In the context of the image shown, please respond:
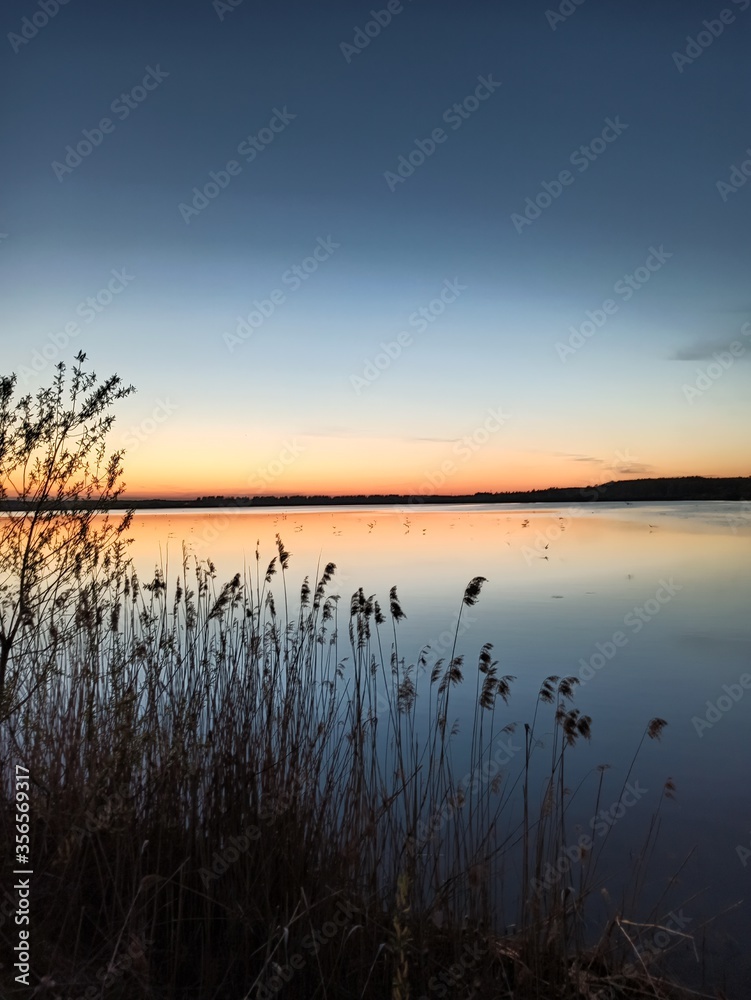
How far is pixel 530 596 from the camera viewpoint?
607 inches

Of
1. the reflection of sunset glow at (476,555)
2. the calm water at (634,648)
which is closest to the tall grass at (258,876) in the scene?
the calm water at (634,648)

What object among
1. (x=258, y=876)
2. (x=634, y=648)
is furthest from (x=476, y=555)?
(x=258, y=876)

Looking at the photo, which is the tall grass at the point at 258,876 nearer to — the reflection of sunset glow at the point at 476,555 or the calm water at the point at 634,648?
the calm water at the point at 634,648

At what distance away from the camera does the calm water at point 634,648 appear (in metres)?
4.94

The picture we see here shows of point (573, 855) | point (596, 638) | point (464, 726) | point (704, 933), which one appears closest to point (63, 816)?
point (573, 855)

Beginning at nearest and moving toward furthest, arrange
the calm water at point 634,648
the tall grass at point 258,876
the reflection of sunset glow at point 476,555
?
1. the tall grass at point 258,876
2. the calm water at point 634,648
3. the reflection of sunset glow at point 476,555

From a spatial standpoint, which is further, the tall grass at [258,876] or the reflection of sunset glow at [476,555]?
the reflection of sunset glow at [476,555]

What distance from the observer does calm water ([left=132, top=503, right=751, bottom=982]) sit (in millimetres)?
4941

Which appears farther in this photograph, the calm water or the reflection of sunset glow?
the reflection of sunset glow

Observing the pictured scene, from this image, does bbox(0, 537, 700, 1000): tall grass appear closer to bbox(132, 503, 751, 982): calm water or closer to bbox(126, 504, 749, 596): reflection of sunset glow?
bbox(132, 503, 751, 982): calm water

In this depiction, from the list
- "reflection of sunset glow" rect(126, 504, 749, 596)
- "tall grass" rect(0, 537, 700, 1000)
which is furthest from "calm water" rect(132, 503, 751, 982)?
"tall grass" rect(0, 537, 700, 1000)

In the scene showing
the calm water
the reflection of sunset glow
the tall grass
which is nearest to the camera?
the tall grass

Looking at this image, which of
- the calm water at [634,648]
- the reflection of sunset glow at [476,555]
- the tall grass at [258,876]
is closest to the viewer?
the tall grass at [258,876]

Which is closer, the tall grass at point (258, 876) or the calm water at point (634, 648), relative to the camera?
the tall grass at point (258, 876)
